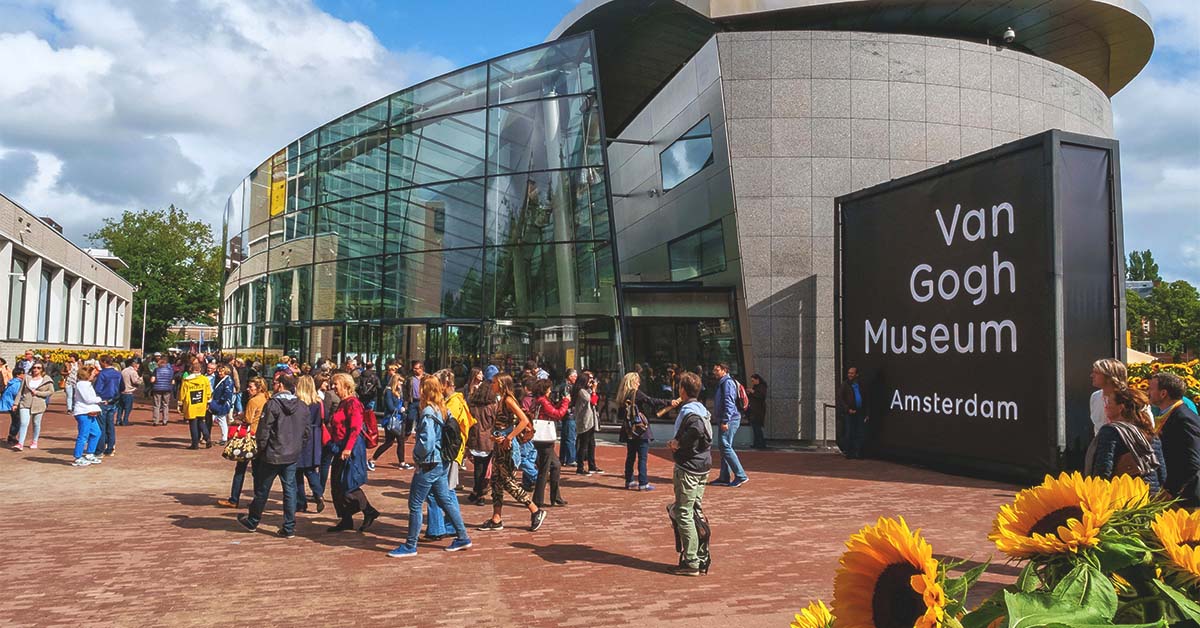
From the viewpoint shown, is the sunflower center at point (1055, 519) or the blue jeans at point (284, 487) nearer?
the sunflower center at point (1055, 519)

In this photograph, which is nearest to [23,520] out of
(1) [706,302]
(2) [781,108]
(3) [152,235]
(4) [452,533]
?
(4) [452,533]

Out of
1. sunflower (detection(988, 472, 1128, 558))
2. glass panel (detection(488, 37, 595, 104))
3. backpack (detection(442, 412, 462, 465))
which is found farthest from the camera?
glass panel (detection(488, 37, 595, 104))

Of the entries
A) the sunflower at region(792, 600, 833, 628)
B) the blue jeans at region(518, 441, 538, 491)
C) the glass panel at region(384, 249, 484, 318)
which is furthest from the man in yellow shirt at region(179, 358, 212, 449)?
the sunflower at region(792, 600, 833, 628)

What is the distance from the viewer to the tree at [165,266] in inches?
2525

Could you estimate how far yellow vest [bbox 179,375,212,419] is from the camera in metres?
14.4

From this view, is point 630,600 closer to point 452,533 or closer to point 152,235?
point 452,533

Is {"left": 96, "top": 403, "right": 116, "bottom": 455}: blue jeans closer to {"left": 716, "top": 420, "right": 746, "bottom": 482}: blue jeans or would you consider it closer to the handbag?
the handbag

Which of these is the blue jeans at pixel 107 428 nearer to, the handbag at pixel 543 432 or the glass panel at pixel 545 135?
the handbag at pixel 543 432

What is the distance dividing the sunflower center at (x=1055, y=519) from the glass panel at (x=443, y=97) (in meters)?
20.0

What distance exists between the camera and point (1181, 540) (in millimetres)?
1171

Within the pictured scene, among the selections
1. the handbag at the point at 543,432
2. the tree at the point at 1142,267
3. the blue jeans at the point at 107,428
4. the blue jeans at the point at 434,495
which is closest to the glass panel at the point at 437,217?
the blue jeans at the point at 107,428

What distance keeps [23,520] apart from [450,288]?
12.3m

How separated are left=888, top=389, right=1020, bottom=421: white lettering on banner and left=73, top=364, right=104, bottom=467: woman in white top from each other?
1338 cm

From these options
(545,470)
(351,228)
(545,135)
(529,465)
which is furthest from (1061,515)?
(351,228)
